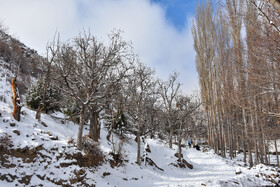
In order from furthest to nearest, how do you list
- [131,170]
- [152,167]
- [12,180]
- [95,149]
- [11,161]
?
[152,167] → [131,170] → [95,149] → [11,161] → [12,180]

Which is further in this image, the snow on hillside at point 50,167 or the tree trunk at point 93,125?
the tree trunk at point 93,125

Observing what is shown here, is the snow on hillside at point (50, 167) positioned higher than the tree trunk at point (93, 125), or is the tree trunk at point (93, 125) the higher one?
the tree trunk at point (93, 125)

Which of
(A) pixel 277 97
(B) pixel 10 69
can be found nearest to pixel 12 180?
(A) pixel 277 97

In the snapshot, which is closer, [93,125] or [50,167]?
[50,167]

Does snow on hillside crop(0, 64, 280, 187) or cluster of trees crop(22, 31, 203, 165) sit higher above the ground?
cluster of trees crop(22, 31, 203, 165)

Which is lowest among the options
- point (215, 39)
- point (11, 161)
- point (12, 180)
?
point (12, 180)

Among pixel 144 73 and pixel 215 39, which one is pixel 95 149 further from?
pixel 215 39

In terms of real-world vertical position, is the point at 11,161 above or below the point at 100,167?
above

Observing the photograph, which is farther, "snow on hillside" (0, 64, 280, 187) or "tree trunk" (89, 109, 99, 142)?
"tree trunk" (89, 109, 99, 142)

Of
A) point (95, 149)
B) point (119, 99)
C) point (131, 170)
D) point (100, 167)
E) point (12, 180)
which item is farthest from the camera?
point (119, 99)

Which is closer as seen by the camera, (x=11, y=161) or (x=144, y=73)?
(x=11, y=161)

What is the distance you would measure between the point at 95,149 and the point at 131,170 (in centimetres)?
281

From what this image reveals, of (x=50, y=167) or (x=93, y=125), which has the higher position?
(x=93, y=125)

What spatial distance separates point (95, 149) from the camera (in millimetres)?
9805
